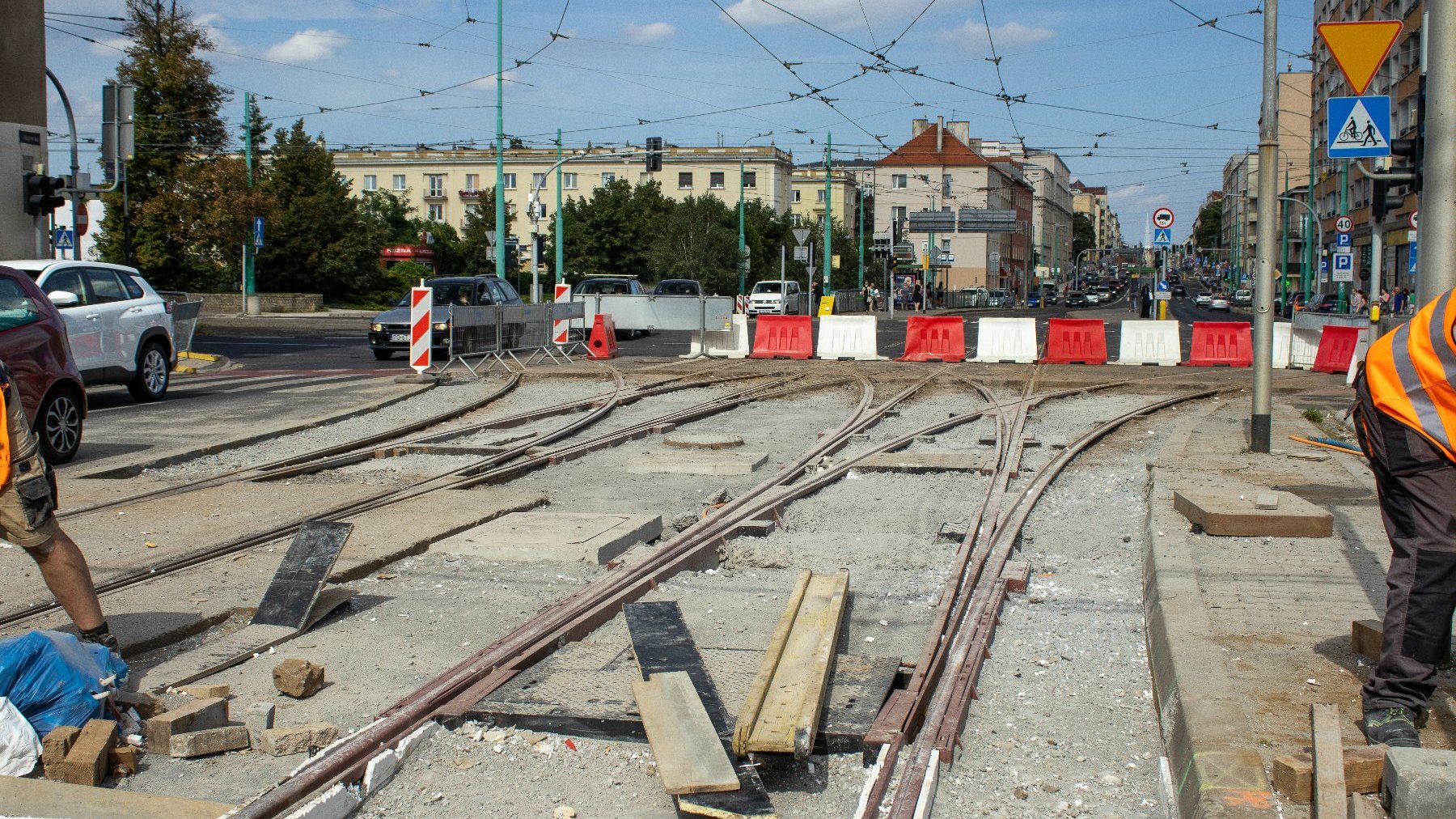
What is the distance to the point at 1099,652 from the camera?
5781 mm

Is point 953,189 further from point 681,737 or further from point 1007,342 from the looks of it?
point 681,737

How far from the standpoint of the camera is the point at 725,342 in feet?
83.9

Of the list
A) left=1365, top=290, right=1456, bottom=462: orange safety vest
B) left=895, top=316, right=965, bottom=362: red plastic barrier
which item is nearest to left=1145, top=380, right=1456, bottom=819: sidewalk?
left=1365, top=290, right=1456, bottom=462: orange safety vest

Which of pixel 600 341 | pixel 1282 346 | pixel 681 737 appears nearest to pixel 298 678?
pixel 681 737

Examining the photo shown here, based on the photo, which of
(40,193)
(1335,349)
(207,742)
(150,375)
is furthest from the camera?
(1335,349)

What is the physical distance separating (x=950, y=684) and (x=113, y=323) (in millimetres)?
12701

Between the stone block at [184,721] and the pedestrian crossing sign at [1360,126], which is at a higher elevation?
the pedestrian crossing sign at [1360,126]

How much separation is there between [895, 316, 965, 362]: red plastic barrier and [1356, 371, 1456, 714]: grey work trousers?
2055cm

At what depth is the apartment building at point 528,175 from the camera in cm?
9231

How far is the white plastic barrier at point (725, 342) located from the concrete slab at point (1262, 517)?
17553 millimetres

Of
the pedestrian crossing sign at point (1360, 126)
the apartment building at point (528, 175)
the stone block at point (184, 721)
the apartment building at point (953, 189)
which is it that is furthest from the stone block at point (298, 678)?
the apartment building at point (953, 189)

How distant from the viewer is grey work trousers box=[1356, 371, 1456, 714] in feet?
13.4

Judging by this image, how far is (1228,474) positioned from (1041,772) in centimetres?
643

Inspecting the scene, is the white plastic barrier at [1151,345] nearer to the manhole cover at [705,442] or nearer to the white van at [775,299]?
the manhole cover at [705,442]
